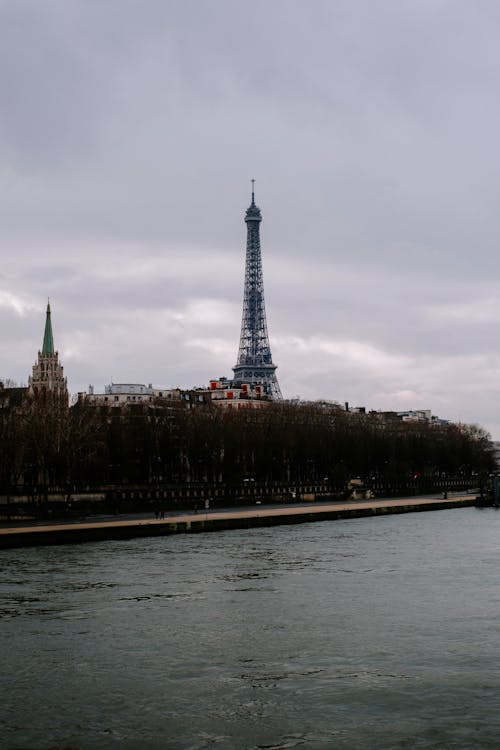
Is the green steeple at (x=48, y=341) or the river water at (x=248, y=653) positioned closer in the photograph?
the river water at (x=248, y=653)

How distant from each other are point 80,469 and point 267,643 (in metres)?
62.4

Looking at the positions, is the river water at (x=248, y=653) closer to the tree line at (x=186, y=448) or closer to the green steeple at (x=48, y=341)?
the tree line at (x=186, y=448)

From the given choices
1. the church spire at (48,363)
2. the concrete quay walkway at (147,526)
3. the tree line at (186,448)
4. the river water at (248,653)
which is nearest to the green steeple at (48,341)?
the church spire at (48,363)

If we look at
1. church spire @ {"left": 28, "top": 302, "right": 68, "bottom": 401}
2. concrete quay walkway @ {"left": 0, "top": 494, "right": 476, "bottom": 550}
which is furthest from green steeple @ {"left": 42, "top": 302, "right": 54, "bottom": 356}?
concrete quay walkway @ {"left": 0, "top": 494, "right": 476, "bottom": 550}

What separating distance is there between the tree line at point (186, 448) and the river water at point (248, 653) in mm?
37377

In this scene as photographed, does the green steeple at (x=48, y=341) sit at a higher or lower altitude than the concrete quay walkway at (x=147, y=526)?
higher

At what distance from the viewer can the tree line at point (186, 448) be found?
3236 inches

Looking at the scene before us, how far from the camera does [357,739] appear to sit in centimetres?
1808

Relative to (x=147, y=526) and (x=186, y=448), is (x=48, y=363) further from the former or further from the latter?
(x=147, y=526)

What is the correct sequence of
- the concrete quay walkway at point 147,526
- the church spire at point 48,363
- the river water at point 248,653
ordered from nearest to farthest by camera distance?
the river water at point 248,653 → the concrete quay walkway at point 147,526 → the church spire at point 48,363

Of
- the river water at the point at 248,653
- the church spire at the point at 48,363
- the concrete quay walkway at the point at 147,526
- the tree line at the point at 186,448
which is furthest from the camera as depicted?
the church spire at the point at 48,363

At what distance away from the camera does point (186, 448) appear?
341 ft

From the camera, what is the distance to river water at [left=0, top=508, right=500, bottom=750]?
1866 centimetres

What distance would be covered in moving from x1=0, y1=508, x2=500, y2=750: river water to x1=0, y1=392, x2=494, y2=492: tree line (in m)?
37.4
